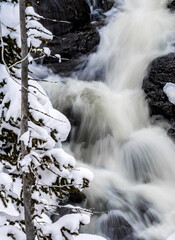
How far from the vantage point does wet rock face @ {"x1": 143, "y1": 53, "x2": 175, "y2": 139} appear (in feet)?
32.3

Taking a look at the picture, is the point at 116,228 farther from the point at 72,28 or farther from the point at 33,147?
the point at 72,28

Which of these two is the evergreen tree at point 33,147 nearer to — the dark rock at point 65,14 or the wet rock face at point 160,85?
the wet rock face at point 160,85

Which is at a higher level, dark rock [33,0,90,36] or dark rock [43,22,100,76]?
dark rock [33,0,90,36]

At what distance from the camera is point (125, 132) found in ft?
33.6

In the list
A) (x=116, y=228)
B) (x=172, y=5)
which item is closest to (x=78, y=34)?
(x=172, y=5)

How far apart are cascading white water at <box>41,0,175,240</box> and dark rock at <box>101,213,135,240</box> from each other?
22mm

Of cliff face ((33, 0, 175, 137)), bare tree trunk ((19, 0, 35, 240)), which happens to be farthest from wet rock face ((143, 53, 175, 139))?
bare tree trunk ((19, 0, 35, 240))

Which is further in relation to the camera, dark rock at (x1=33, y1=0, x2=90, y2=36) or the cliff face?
dark rock at (x1=33, y1=0, x2=90, y2=36)

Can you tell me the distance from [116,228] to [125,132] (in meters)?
3.99

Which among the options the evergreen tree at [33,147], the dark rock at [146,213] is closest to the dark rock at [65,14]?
the dark rock at [146,213]

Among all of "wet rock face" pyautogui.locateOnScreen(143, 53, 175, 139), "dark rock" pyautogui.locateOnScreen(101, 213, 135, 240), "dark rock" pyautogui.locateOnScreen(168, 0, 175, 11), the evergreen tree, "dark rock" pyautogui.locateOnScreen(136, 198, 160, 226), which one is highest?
"dark rock" pyautogui.locateOnScreen(168, 0, 175, 11)

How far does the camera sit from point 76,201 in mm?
7605

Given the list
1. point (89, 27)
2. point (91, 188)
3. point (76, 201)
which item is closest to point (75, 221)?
point (76, 201)

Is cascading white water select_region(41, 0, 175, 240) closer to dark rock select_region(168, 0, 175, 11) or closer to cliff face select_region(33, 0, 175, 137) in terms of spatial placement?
dark rock select_region(168, 0, 175, 11)
